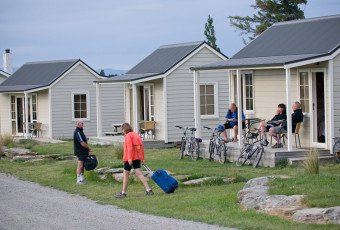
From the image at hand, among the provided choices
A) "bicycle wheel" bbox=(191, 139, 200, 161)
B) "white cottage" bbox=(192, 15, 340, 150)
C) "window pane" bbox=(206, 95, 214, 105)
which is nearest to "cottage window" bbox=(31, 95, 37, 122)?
"window pane" bbox=(206, 95, 214, 105)

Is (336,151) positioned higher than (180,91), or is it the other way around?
(180,91)

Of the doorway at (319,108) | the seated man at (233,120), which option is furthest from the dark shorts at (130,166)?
the seated man at (233,120)

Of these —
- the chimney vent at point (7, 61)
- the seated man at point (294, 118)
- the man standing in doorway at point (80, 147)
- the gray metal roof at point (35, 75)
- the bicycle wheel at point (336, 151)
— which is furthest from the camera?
the chimney vent at point (7, 61)

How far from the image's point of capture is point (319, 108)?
62.3ft

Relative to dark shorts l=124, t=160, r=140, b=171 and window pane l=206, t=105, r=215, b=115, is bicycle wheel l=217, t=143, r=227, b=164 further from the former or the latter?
window pane l=206, t=105, r=215, b=115

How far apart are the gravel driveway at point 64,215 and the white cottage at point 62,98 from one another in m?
17.9

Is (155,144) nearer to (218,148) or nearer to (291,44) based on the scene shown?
(218,148)

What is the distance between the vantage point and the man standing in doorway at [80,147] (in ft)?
52.1

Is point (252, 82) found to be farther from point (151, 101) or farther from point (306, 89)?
point (151, 101)

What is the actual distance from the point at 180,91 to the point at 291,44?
7.02m

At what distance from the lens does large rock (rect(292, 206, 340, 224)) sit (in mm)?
9398

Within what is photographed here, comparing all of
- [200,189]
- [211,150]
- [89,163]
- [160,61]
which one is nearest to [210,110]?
[160,61]

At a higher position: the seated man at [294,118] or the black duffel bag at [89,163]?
the seated man at [294,118]

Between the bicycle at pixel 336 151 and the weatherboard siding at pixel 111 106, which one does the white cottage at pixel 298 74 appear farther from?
the weatherboard siding at pixel 111 106
